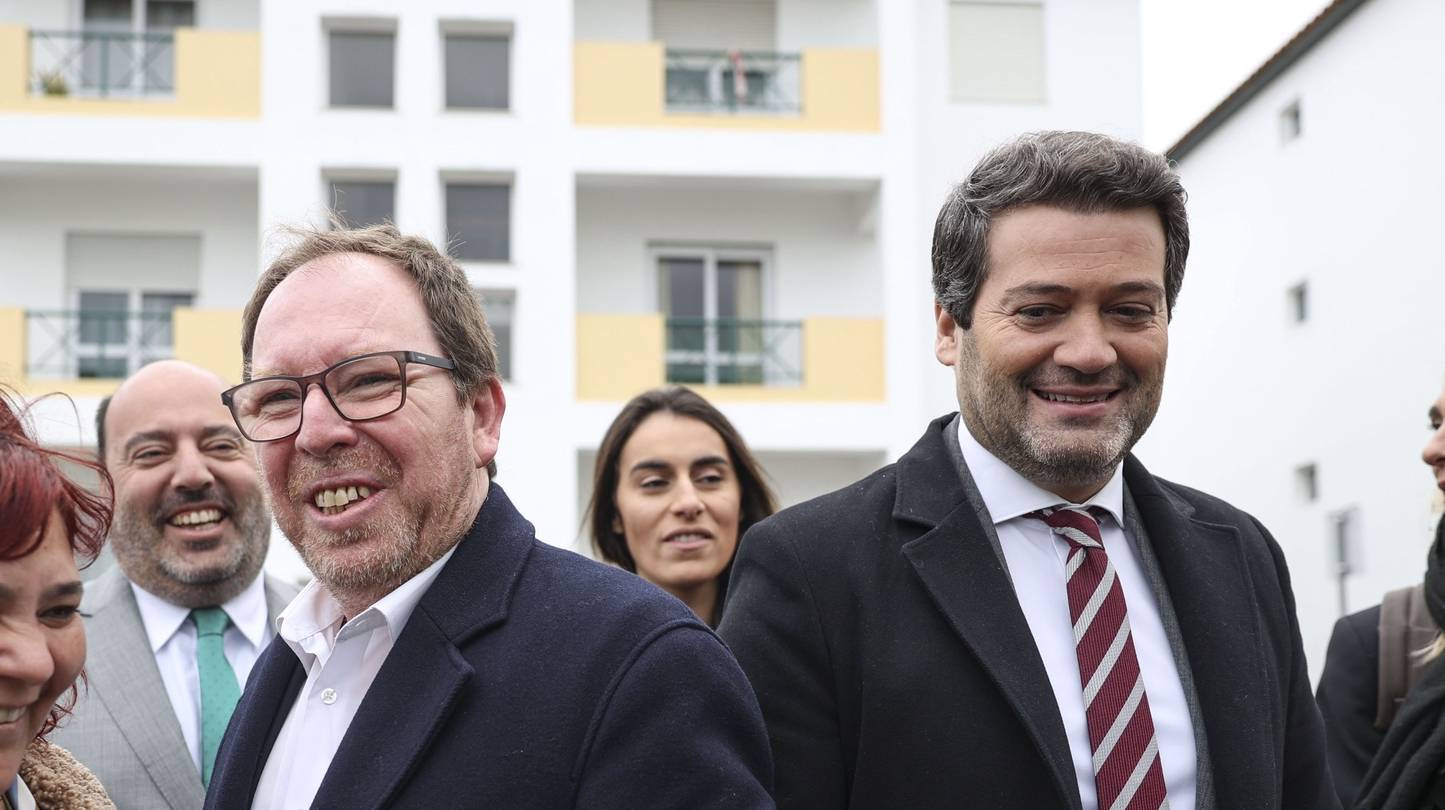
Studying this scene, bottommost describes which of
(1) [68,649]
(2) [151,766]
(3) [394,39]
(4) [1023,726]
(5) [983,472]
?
(2) [151,766]

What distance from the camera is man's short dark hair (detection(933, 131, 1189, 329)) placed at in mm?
2824

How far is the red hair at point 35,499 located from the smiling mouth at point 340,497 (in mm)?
357

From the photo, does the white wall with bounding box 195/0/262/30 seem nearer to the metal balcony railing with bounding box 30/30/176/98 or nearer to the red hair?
the metal balcony railing with bounding box 30/30/176/98

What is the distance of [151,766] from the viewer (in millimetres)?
3891

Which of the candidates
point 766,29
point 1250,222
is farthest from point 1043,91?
point 1250,222

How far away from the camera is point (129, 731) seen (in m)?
3.95

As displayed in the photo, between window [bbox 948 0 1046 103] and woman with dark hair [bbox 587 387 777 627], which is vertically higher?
window [bbox 948 0 1046 103]

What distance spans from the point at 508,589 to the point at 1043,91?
1633 centimetres

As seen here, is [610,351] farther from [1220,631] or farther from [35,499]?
[35,499]

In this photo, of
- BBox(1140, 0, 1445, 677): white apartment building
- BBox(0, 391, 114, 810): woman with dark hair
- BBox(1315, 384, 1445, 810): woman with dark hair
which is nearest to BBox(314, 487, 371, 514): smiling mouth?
BBox(0, 391, 114, 810): woman with dark hair

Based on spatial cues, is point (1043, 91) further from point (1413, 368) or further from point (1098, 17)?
point (1413, 368)

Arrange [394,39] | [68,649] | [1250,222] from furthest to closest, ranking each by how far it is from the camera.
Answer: [1250,222] → [394,39] → [68,649]

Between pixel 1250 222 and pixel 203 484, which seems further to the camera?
pixel 1250 222

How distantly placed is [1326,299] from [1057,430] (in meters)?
17.0
